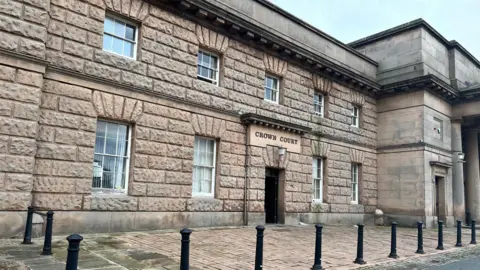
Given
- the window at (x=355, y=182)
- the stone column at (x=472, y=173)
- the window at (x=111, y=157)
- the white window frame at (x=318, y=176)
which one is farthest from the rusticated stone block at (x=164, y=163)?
the stone column at (x=472, y=173)

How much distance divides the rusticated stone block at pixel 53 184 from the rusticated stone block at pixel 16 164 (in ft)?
1.75

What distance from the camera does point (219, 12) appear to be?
47.6ft

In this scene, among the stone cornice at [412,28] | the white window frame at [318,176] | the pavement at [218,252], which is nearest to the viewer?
the pavement at [218,252]

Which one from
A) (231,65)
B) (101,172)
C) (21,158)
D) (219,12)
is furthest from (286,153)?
(21,158)

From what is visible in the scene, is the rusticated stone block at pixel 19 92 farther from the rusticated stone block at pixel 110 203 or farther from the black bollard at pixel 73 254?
the black bollard at pixel 73 254

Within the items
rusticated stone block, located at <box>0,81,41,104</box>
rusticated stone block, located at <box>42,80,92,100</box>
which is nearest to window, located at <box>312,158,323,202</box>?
rusticated stone block, located at <box>42,80,92,100</box>

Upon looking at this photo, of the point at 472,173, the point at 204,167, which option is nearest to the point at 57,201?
the point at 204,167

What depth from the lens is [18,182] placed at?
9445mm

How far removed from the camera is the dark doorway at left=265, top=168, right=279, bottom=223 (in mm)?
16836

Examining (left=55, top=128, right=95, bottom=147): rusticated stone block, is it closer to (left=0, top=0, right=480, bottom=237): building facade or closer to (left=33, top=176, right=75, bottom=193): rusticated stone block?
(left=0, top=0, right=480, bottom=237): building facade

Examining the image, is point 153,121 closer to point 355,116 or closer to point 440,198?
point 355,116

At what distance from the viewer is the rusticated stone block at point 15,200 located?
30.0 feet

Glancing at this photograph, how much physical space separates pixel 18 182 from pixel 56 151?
4.34ft

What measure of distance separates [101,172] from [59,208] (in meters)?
1.64
